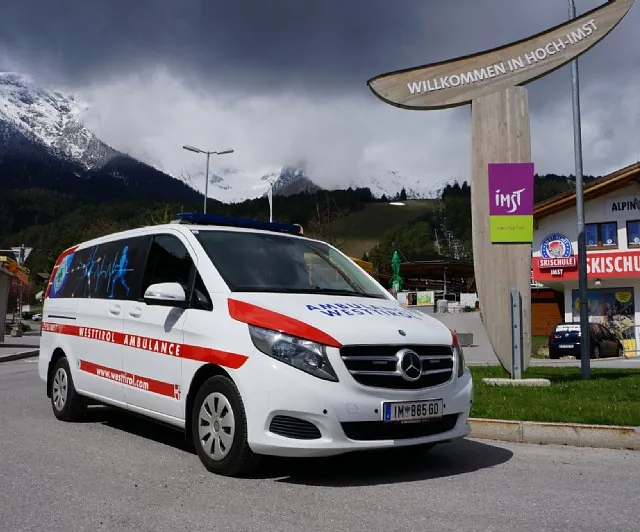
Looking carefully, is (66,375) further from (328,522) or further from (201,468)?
(328,522)

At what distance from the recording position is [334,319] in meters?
4.96

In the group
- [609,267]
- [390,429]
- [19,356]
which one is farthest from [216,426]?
[609,267]

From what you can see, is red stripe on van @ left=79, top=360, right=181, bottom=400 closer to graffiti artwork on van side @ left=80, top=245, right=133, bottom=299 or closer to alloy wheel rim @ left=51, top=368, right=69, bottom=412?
alloy wheel rim @ left=51, top=368, right=69, bottom=412

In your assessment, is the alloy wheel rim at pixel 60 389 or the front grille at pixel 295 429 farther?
the alloy wheel rim at pixel 60 389

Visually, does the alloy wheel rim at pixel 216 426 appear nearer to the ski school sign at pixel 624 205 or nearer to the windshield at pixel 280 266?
the windshield at pixel 280 266

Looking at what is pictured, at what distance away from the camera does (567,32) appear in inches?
445

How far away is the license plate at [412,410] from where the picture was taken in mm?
4820

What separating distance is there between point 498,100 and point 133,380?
797 centimetres

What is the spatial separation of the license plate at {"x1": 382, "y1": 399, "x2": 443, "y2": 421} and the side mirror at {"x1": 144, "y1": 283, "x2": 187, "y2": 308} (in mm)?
1873

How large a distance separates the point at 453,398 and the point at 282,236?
231 cm

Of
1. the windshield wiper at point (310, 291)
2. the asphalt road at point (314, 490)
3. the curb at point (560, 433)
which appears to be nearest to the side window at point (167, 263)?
the windshield wiper at point (310, 291)

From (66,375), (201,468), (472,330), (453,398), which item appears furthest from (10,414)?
(472,330)

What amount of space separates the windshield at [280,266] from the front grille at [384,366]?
1.04 m

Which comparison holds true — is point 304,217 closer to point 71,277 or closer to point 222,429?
point 71,277
